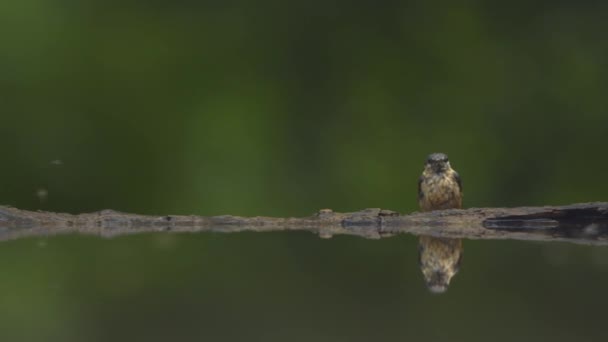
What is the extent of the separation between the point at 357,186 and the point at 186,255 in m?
5.83

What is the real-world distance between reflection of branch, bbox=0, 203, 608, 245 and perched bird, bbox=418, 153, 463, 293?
2.31ft

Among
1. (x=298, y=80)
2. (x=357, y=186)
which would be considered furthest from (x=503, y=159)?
(x=298, y=80)

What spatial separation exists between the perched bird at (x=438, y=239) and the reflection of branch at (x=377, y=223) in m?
0.70

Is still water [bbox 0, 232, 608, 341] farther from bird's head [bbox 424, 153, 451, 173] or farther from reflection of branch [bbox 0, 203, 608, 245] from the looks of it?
bird's head [bbox 424, 153, 451, 173]

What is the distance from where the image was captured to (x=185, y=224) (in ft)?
22.0

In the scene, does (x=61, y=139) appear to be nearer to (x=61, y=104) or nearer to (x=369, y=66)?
(x=61, y=104)

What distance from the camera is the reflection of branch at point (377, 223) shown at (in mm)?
5727

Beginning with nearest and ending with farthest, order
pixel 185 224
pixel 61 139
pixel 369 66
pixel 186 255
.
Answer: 1. pixel 186 255
2. pixel 185 224
3. pixel 61 139
4. pixel 369 66

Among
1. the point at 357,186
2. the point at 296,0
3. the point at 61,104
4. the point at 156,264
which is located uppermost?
the point at 296,0

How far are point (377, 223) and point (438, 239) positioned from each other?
1.59m

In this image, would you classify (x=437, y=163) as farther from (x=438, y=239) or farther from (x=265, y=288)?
(x=265, y=288)

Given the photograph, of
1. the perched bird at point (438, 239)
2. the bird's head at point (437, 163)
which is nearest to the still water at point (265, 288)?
the perched bird at point (438, 239)

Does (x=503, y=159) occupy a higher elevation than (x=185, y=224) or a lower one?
higher

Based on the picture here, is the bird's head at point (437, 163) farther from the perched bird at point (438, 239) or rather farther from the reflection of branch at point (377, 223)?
the reflection of branch at point (377, 223)
